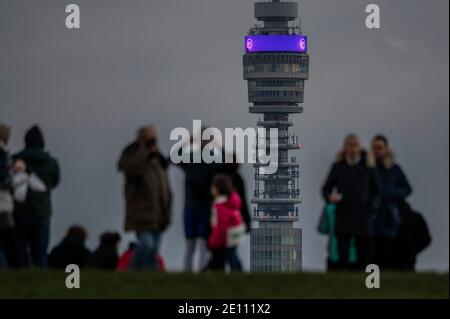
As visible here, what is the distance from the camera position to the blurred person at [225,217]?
2462cm

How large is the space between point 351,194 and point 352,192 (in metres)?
0.03

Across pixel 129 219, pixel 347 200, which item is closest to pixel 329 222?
pixel 347 200

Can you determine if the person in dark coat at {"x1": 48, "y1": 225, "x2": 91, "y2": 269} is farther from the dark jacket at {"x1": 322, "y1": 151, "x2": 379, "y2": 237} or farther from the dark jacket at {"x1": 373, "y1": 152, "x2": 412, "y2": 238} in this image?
the dark jacket at {"x1": 373, "y1": 152, "x2": 412, "y2": 238}

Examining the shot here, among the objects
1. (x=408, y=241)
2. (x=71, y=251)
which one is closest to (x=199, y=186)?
(x=71, y=251)

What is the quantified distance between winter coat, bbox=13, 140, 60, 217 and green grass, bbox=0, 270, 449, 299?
6.70 ft

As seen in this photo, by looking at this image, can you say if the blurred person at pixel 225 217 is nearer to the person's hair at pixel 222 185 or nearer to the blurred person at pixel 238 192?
the person's hair at pixel 222 185

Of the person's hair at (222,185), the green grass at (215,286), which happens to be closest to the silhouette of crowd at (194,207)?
the person's hair at (222,185)

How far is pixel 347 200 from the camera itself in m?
25.4

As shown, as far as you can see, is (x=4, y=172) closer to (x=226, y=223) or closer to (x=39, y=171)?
(x=39, y=171)

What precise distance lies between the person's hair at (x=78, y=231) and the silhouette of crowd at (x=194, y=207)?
0.02 m

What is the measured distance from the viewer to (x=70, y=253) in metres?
27.5
